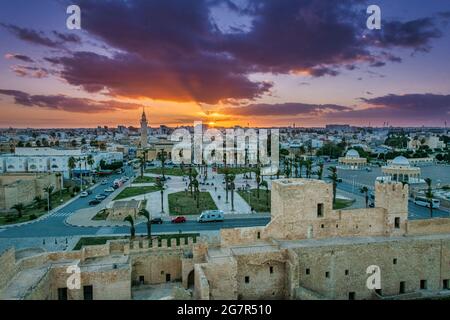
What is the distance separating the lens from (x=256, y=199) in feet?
162

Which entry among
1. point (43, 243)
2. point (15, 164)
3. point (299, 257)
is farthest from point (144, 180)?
point (299, 257)

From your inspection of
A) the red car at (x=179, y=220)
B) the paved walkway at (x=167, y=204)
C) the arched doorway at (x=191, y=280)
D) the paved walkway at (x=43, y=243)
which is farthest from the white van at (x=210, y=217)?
the arched doorway at (x=191, y=280)

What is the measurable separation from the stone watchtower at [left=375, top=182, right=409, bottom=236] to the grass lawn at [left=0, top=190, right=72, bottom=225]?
34472 millimetres

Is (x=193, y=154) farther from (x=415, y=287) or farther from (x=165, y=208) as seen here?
(x=415, y=287)

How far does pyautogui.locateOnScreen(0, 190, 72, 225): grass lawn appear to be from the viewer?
124 ft

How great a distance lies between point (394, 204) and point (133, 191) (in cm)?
4131

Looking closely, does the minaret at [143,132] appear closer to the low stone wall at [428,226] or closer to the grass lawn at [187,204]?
the grass lawn at [187,204]

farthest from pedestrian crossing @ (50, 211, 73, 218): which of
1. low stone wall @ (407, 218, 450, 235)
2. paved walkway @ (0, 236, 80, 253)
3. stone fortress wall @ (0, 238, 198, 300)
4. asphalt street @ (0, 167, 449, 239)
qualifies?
low stone wall @ (407, 218, 450, 235)

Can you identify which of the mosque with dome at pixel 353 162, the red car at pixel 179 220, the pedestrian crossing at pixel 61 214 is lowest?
the red car at pixel 179 220

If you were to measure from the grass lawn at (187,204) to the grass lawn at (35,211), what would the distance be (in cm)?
1443

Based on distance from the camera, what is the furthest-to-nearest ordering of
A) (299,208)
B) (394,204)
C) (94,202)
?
(94,202) → (394,204) → (299,208)

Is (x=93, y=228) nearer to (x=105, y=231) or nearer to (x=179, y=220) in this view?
(x=105, y=231)

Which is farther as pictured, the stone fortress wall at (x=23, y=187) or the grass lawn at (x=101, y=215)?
the stone fortress wall at (x=23, y=187)

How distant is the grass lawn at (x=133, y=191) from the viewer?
2016 inches
